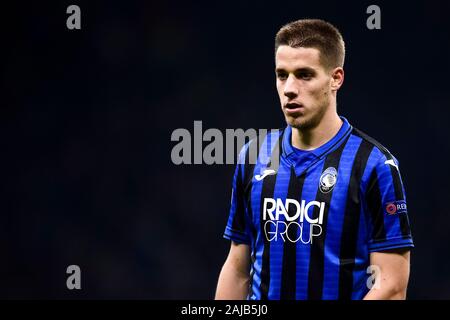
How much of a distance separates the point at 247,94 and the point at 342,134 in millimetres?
3814

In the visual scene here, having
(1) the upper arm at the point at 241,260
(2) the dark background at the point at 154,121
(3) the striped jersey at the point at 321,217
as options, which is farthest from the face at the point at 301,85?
(2) the dark background at the point at 154,121

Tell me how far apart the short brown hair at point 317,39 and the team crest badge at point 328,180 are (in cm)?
40

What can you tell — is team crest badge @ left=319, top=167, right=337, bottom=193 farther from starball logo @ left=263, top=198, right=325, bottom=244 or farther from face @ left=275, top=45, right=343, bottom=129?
face @ left=275, top=45, right=343, bottom=129

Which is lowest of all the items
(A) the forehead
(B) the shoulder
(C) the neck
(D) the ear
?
(B) the shoulder

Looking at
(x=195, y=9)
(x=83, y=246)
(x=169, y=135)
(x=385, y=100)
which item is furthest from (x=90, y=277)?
(x=385, y=100)

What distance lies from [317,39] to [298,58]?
4.6 inches

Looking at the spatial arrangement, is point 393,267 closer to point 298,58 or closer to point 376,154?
point 376,154

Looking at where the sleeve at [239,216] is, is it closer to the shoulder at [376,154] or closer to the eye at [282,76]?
the eye at [282,76]

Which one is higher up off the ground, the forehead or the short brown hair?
the short brown hair

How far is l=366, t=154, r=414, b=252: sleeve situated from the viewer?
3113 millimetres

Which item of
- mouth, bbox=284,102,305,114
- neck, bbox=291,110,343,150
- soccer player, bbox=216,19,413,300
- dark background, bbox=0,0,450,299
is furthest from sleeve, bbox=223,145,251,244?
dark background, bbox=0,0,450,299

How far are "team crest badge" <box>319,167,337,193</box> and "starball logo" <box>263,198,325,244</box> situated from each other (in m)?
0.06

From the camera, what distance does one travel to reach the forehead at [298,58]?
322cm

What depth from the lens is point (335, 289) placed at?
3174 mm
